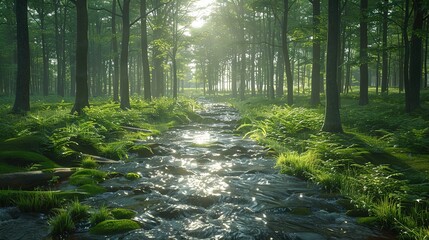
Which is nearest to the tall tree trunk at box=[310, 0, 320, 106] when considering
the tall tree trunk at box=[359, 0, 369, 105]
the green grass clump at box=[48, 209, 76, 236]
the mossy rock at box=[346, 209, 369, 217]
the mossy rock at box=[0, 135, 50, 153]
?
the tall tree trunk at box=[359, 0, 369, 105]

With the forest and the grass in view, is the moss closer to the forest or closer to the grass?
the forest

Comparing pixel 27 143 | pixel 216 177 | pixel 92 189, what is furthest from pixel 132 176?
pixel 27 143

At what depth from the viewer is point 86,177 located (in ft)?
25.0

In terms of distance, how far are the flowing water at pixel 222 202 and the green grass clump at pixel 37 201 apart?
71cm

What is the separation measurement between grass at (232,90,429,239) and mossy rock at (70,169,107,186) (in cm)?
489

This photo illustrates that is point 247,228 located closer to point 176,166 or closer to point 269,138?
point 176,166

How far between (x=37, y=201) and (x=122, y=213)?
1.62 meters

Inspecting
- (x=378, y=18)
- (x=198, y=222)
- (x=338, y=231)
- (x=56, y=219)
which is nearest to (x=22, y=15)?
(x=56, y=219)

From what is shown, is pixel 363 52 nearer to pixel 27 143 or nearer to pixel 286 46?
pixel 286 46

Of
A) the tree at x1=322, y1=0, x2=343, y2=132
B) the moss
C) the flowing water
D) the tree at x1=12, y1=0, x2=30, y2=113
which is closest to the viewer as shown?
the flowing water

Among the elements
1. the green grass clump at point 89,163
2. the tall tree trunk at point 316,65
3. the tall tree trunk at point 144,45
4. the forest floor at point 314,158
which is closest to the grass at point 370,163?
the forest floor at point 314,158

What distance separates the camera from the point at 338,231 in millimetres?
5055

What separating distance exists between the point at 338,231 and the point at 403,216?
1.12m

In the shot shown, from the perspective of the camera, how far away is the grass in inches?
212
